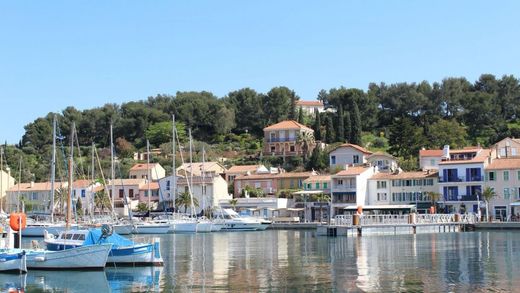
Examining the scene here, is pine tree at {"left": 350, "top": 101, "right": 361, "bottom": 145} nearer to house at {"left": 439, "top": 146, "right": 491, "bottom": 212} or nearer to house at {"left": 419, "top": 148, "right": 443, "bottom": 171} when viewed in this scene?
house at {"left": 419, "top": 148, "right": 443, "bottom": 171}

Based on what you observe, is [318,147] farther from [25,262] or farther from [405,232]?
[25,262]

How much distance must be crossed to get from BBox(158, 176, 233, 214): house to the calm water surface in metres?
46.9

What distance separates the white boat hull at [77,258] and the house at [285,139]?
8712 cm

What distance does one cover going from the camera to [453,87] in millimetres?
139875

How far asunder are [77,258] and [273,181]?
7128 cm

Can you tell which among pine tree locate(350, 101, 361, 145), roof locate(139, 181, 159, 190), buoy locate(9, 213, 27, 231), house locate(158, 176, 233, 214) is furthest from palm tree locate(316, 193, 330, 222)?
buoy locate(9, 213, 27, 231)

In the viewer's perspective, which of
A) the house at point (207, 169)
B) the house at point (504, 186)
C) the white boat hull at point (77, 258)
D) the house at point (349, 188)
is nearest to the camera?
the white boat hull at point (77, 258)

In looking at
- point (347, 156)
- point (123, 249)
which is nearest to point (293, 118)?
point (347, 156)

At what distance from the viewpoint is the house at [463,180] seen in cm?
9281

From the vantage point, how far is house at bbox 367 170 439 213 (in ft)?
319

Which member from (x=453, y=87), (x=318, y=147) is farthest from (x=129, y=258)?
(x=453, y=87)

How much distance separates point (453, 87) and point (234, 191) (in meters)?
49.7

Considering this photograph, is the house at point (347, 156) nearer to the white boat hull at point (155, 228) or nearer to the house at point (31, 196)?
the white boat hull at point (155, 228)

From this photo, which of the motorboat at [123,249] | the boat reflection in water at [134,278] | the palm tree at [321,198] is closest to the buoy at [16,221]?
the motorboat at [123,249]
